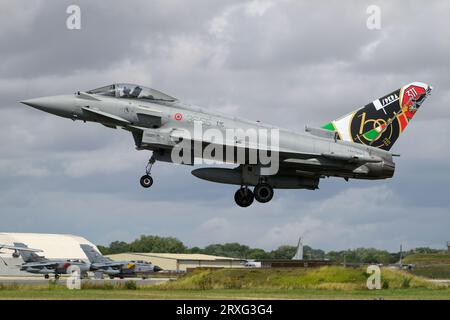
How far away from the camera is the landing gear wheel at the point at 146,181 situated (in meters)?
36.0

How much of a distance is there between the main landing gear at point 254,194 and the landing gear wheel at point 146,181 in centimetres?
595

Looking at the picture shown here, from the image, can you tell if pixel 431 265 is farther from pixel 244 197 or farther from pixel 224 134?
pixel 224 134

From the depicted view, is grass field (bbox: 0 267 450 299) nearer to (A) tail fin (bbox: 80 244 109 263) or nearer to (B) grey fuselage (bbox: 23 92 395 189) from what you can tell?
(B) grey fuselage (bbox: 23 92 395 189)

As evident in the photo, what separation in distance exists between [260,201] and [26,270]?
47925 millimetres

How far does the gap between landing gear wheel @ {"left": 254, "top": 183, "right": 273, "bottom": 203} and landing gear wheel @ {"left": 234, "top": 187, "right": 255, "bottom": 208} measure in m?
0.65

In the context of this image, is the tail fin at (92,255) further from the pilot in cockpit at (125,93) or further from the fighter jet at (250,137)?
the pilot in cockpit at (125,93)

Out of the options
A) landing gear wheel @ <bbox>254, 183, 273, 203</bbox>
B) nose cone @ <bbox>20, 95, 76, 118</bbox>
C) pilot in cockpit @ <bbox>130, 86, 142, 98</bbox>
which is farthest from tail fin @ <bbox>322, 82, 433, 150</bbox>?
nose cone @ <bbox>20, 95, 76, 118</bbox>

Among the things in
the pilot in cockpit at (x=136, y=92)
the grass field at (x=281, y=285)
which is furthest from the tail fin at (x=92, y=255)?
the pilot in cockpit at (x=136, y=92)

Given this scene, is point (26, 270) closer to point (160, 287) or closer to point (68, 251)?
point (68, 251)

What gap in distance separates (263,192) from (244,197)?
1.24 metres

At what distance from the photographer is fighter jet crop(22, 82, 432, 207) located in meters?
36.8

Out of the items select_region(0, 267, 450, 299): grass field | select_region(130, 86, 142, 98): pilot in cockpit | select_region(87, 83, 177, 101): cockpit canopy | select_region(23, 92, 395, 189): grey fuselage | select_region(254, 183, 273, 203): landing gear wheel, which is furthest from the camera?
select_region(0, 267, 450, 299): grass field
